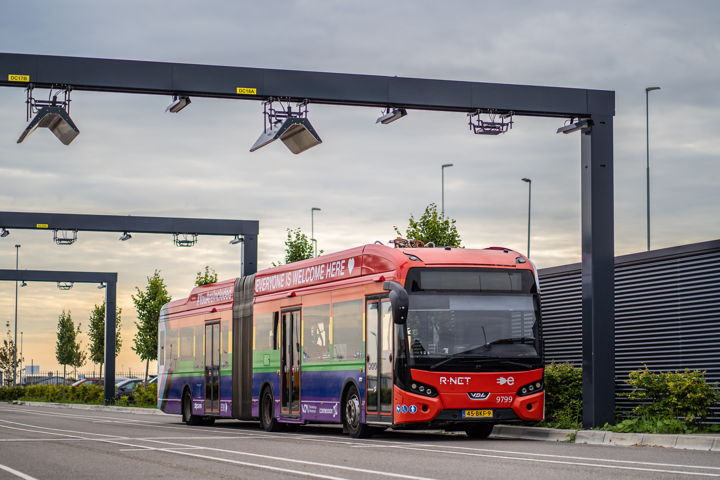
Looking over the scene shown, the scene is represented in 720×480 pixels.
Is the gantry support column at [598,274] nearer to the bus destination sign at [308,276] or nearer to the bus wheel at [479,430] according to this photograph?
the bus wheel at [479,430]

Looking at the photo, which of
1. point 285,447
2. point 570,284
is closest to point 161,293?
point 570,284

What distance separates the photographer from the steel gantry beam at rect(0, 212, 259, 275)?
1553 inches

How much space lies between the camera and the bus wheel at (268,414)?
26.5 m

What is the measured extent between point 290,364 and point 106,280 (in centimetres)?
3188

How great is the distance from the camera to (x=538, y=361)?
21.4 meters

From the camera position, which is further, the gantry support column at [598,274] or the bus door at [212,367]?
the bus door at [212,367]

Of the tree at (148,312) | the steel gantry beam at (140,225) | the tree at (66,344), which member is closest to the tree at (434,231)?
the steel gantry beam at (140,225)

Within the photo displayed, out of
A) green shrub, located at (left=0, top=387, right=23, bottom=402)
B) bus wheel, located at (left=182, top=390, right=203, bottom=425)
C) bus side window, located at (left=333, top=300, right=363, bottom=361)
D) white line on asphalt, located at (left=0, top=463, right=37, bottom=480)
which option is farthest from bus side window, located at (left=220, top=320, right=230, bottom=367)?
green shrub, located at (left=0, top=387, right=23, bottom=402)

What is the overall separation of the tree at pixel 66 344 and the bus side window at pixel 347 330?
83.3 meters

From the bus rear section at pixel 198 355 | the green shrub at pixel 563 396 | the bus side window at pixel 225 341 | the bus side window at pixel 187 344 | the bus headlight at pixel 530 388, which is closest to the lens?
the bus headlight at pixel 530 388

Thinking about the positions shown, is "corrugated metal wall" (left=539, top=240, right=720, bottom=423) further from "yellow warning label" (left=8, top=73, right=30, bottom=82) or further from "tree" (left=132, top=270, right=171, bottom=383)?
"tree" (left=132, top=270, right=171, bottom=383)

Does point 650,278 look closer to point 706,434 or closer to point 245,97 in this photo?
point 706,434

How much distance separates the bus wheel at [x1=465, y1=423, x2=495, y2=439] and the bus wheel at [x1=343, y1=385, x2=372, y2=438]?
202 cm

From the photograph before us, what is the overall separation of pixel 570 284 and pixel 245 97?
8.69m
